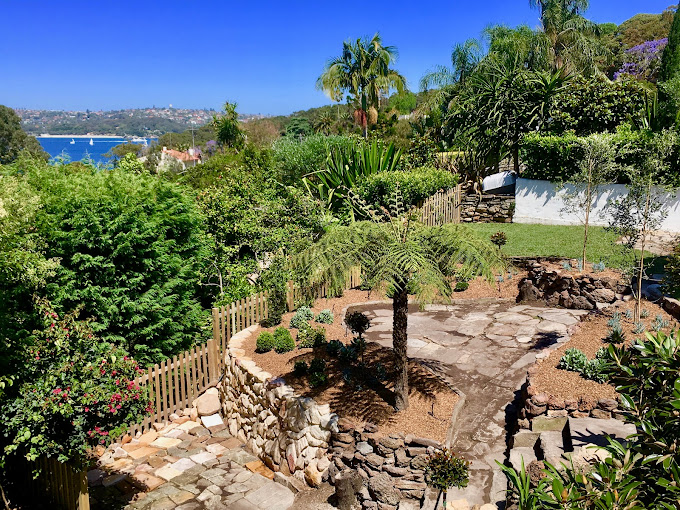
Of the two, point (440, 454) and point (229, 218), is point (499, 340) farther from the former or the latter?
point (229, 218)

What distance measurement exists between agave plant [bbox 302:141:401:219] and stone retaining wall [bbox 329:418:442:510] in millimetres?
9090

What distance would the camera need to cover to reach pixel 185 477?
7988mm

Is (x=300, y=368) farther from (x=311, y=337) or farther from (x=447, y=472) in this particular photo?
(x=447, y=472)

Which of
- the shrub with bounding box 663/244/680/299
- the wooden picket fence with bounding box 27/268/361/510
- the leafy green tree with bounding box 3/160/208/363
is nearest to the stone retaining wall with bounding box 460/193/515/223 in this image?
the shrub with bounding box 663/244/680/299

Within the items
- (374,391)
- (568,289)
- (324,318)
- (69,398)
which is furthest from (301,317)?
(568,289)

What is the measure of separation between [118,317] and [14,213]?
2.88 meters

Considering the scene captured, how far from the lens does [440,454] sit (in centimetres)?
607

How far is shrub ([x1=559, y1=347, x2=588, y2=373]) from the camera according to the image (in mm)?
7279

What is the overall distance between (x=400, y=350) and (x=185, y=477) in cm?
395

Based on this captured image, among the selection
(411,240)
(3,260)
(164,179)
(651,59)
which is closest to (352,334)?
(411,240)

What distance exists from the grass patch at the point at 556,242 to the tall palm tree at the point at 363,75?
12.1 meters

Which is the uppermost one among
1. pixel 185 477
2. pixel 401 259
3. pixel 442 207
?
pixel 401 259

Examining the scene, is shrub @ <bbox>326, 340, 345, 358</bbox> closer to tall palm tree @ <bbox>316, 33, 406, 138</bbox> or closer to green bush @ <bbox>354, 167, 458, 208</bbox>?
→ green bush @ <bbox>354, 167, 458, 208</bbox>

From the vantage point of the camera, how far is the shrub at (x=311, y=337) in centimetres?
923
